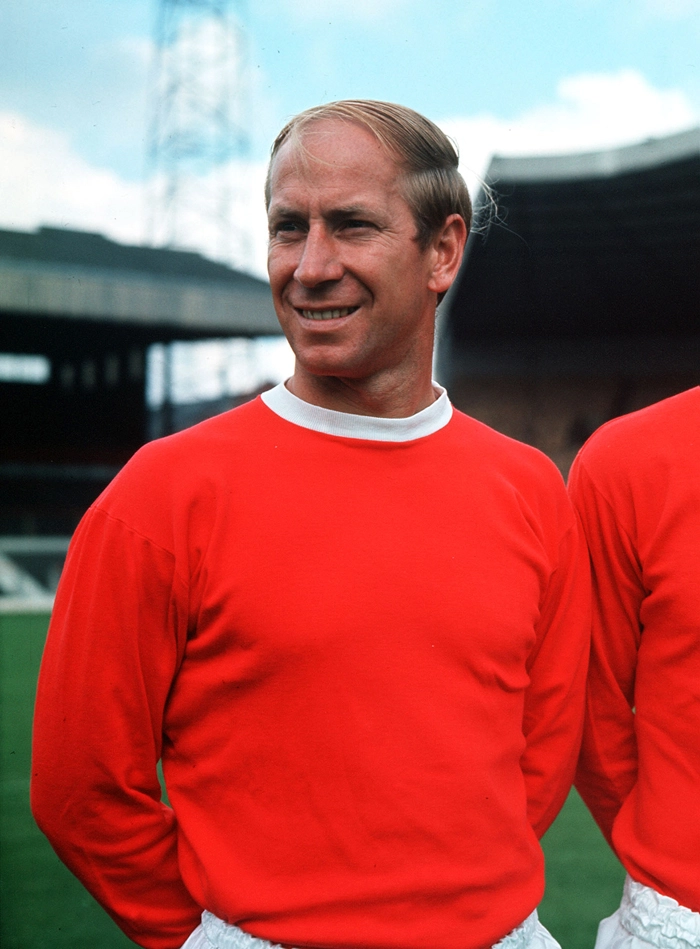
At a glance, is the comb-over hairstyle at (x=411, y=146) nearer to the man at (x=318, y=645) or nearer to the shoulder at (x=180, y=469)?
the man at (x=318, y=645)

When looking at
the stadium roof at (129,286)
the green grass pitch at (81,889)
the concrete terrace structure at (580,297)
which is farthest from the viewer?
the stadium roof at (129,286)

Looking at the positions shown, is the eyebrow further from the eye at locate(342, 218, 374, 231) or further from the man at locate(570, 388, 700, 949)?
the man at locate(570, 388, 700, 949)

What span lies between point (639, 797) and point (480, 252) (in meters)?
14.0

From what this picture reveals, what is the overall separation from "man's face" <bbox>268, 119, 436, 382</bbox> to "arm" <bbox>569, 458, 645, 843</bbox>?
0.46 m

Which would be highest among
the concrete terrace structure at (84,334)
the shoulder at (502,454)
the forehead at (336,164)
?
the forehead at (336,164)

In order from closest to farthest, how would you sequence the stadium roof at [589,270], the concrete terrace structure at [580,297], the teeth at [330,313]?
the teeth at [330,313] < the stadium roof at [589,270] < the concrete terrace structure at [580,297]

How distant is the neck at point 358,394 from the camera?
4.45ft

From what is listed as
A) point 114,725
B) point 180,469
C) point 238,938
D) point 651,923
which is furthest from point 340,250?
point 651,923

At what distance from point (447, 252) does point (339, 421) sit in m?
0.33

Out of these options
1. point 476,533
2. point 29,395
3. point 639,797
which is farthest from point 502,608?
point 29,395

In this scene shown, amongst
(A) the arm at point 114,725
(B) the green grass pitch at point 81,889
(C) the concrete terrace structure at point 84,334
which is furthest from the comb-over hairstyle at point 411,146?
(C) the concrete terrace structure at point 84,334

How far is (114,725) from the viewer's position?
1259 mm

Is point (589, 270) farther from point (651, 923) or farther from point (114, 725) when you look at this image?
point (114, 725)

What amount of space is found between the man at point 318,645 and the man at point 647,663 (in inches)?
7.0
